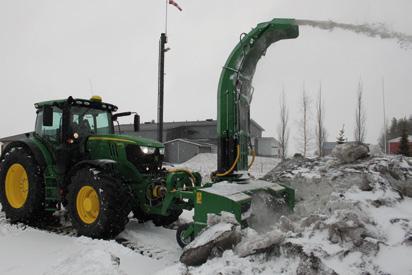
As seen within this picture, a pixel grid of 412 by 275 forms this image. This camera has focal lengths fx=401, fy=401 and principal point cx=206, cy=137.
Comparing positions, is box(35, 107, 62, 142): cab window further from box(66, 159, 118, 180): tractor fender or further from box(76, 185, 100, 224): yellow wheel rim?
box(76, 185, 100, 224): yellow wheel rim

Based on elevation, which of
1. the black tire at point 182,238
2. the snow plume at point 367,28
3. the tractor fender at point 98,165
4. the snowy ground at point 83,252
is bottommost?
the snowy ground at point 83,252

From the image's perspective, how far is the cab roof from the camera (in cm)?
740

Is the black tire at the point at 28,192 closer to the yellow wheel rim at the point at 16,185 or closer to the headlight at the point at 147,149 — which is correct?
the yellow wheel rim at the point at 16,185

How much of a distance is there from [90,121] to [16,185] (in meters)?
1.98

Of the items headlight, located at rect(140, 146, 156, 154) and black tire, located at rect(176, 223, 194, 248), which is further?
headlight, located at rect(140, 146, 156, 154)

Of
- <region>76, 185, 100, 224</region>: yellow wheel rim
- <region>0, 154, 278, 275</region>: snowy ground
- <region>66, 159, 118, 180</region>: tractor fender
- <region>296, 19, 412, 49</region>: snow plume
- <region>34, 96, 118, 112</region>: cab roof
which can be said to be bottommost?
<region>0, 154, 278, 275</region>: snowy ground

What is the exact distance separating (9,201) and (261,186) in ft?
16.6

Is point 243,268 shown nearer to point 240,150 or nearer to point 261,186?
point 261,186

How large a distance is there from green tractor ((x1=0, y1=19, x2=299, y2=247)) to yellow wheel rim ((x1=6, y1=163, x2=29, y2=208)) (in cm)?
2

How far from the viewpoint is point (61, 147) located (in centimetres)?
727

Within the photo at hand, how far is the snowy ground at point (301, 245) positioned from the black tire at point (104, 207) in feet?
0.73

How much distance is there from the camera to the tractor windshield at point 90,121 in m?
7.52

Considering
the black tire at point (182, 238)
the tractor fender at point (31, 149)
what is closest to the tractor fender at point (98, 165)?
the tractor fender at point (31, 149)

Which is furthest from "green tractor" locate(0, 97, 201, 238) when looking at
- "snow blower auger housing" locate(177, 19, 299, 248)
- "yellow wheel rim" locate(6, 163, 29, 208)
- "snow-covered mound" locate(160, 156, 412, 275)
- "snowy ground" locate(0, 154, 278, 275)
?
"snow-covered mound" locate(160, 156, 412, 275)
